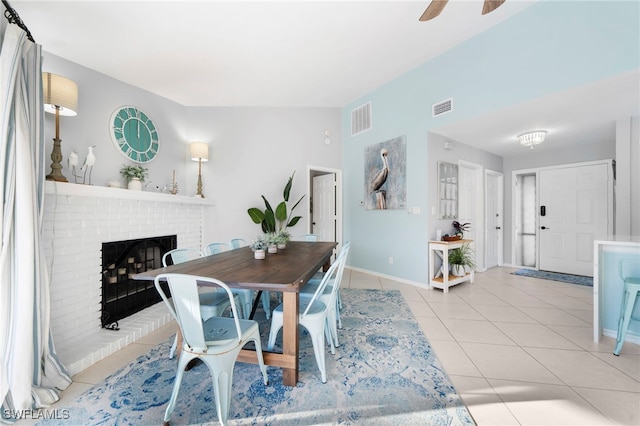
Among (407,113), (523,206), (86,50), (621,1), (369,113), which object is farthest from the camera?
(523,206)

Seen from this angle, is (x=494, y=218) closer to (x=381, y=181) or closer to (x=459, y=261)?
(x=459, y=261)

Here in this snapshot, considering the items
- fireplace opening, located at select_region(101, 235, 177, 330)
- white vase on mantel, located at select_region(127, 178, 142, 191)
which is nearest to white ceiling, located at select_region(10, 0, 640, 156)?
white vase on mantel, located at select_region(127, 178, 142, 191)

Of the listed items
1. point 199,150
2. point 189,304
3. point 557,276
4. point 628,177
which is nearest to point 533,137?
point 628,177

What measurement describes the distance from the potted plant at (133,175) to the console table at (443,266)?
395cm

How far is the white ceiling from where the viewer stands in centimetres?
232

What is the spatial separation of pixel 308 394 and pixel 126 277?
2.40m

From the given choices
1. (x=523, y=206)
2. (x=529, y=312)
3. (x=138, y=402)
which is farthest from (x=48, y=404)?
(x=523, y=206)

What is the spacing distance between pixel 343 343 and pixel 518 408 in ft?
3.82

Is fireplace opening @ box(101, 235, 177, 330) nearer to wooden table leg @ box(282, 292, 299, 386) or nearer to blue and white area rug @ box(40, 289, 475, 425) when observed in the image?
blue and white area rug @ box(40, 289, 475, 425)

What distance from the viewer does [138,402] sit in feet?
4.88

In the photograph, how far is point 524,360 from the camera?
6.13 feet

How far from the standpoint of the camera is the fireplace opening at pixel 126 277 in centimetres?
248

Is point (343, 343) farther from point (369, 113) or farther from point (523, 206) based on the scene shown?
point (523, 206)

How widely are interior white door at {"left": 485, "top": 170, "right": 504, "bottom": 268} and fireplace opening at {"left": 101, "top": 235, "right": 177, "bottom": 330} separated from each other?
551 centimetres
